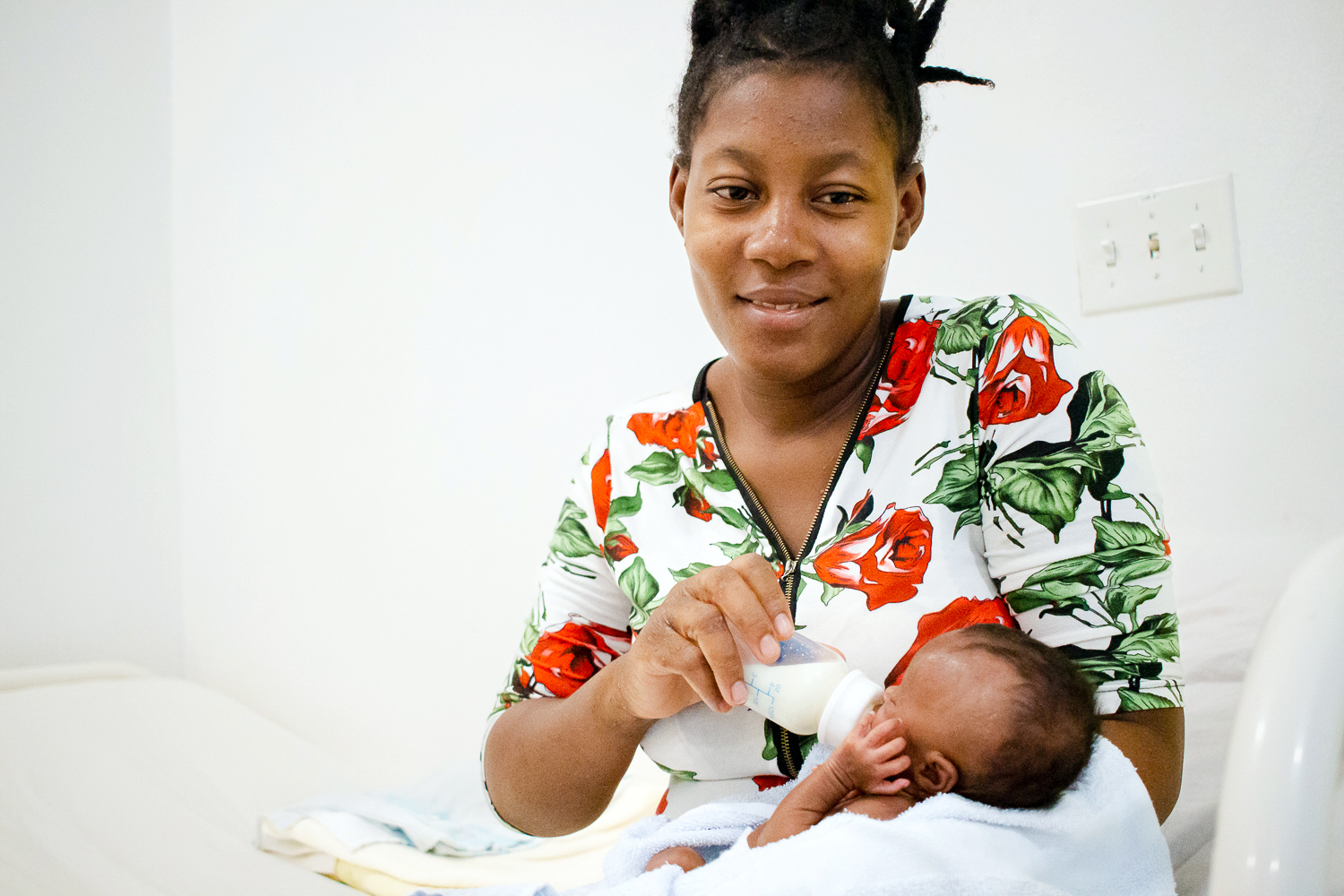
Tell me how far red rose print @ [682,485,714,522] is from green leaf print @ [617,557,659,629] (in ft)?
0.25

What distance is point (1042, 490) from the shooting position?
0.84 meters

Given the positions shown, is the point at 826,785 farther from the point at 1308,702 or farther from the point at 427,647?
the point at 427,647

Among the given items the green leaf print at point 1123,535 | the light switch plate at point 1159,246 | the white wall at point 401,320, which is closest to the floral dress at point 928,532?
the green leaf print at point 1123,535

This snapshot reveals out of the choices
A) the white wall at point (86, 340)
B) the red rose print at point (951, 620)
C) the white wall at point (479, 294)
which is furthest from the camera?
the white wall at point (86, 340)

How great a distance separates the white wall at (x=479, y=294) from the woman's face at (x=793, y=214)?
66 cm

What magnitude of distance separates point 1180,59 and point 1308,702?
1.21 metres

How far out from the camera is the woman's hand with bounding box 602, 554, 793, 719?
75cm

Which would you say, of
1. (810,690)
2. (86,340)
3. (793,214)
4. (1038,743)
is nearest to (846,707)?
(810,690)

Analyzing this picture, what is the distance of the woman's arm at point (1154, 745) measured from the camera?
77cm

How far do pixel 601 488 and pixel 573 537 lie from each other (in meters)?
0.07

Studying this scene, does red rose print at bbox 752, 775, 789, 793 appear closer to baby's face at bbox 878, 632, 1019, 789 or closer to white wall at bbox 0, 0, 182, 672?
baby's face at bbox 878, 632, 1019, 789

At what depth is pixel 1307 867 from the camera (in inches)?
16.4

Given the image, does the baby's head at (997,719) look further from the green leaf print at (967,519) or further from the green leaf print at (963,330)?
the green leaf print at (963,330)

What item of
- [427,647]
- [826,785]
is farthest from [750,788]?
[427,647]
